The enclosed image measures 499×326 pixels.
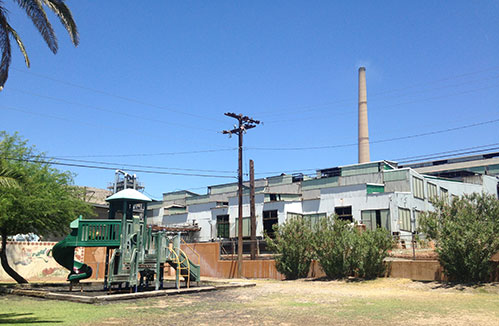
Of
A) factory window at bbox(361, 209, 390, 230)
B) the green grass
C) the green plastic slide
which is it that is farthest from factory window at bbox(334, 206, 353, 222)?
the green grass

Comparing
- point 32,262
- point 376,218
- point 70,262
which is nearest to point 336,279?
point 70,262

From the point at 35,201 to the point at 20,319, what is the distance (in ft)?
34.6

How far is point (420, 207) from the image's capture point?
46.1 meters

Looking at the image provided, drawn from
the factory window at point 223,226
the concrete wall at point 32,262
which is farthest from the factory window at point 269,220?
the concrete wall at point 32,262

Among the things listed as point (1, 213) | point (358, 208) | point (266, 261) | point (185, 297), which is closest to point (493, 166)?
point (358, 208)

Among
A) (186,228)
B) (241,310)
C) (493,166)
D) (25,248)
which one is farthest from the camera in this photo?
(493,166)

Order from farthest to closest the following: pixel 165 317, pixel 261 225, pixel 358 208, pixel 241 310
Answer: pixel 261 225
pixel 358 208
pixel 241 310
pixel 165 317

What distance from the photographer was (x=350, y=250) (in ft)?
88.4

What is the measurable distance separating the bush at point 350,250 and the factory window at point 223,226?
26180 mm

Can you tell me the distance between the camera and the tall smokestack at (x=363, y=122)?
74.1m

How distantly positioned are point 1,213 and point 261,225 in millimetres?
34207

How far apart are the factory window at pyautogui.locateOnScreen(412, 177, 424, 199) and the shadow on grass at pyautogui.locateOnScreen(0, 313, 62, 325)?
39.7 metres

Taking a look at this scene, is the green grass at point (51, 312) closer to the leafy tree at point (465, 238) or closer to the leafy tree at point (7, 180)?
the leafy tree at point (7, 180)

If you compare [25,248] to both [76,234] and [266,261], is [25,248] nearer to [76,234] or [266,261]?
[76,234]
